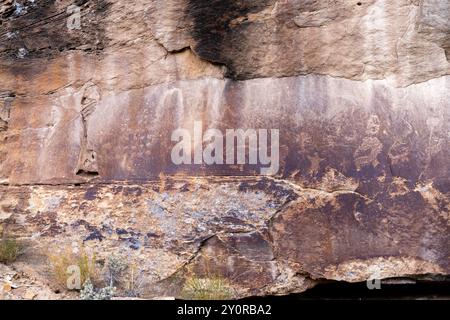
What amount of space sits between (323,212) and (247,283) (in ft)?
2.11

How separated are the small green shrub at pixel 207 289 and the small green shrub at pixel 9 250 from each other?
1.20 meters

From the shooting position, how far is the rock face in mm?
3426

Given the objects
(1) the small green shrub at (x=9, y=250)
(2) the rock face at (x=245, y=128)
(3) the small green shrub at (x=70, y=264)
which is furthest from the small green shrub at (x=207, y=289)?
(1) the small green shrub at (x=9, y=250)

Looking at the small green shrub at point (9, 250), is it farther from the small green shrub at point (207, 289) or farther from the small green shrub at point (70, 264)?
the small green shrub at point (207, 289)

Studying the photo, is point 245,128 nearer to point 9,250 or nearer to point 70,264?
point 70,264

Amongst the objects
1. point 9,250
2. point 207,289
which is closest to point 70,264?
point 9,250

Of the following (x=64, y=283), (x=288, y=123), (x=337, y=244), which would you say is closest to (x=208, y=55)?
(x=288, y=123)

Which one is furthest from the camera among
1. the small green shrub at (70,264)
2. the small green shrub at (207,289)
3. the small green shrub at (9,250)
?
the small green shrub at (9,250)

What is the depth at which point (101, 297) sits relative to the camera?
3.45m

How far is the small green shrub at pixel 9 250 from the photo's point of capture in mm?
3752

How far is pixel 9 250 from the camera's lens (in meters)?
3.76

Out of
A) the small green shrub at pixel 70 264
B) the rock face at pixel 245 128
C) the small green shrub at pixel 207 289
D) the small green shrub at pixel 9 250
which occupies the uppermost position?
the rock face at pixel 245 128

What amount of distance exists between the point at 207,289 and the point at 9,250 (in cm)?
140

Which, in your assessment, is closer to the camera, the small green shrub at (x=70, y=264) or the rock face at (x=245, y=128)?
the rock face at (x=245, y=128)
